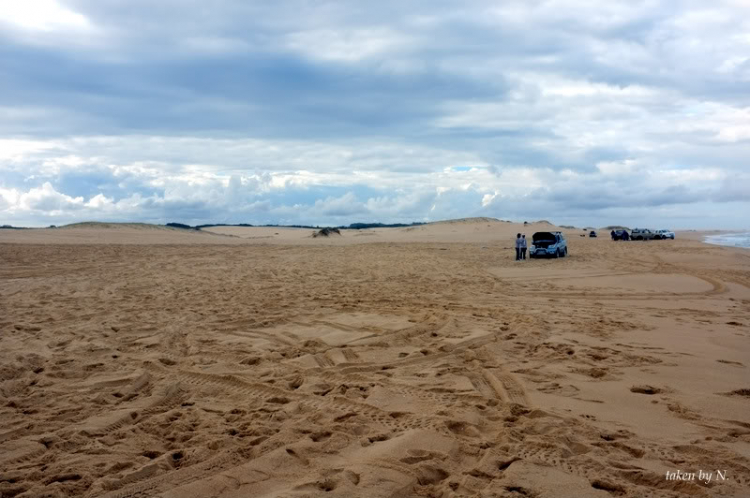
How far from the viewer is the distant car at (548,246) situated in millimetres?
27875

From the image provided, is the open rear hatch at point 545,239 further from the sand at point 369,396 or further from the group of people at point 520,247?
the sand at point 369,396

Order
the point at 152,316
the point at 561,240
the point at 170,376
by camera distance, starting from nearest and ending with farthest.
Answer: the point at 170,376, the point at 152,316, the point at 561,240

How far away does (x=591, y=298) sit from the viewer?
1345 cm

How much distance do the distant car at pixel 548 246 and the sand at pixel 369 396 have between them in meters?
15.5

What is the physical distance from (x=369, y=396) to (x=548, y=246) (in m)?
24.0

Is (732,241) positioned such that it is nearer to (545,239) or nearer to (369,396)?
(545,239)

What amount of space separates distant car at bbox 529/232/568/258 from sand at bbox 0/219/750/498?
1548 cm

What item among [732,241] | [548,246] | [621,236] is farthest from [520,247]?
[732,241]

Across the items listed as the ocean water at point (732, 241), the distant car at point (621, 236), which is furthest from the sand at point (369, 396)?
the distant car at point (621, 236)

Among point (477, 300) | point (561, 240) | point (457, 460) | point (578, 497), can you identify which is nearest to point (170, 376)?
point (457, 460)

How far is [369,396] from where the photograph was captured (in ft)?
19.1

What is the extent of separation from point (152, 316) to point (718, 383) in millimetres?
9101

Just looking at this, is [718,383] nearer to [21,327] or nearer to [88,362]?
[88,362]

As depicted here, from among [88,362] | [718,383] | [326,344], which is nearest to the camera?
[718,383]
